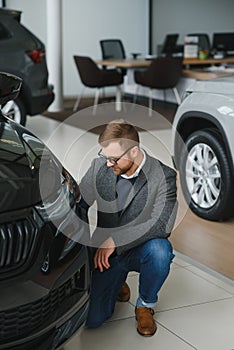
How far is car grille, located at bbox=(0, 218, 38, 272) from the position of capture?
77.3 inches

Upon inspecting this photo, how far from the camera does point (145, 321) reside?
2799mm

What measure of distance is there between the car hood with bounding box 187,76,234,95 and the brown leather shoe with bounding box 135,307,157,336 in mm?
1740

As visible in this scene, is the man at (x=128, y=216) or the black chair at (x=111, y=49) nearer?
the man at (x=128, y=216)

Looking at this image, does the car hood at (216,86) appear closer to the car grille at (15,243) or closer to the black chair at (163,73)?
the car grille at (15,243)

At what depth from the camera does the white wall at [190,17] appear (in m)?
13.9

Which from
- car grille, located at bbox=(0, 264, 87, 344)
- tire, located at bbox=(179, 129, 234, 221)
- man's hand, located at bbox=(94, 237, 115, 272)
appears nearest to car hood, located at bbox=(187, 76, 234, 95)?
tire, located at bbox=(179, 129, 234, 221)

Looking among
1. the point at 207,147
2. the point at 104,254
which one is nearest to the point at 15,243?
the point at 104,254

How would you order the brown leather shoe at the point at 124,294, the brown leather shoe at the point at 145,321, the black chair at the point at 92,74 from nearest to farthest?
1. the brown leather shoe at the point at 145,321
2. the brown leather shoe at the point at 124,294
3. the black chair at the point at 92,74

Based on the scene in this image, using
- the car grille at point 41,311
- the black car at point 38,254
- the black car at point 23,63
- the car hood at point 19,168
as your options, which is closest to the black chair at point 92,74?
the black car at point 23,63

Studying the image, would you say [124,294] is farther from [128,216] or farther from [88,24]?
[88,24]

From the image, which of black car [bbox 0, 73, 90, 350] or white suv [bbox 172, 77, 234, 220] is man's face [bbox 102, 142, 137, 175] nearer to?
black car [bbox 0, 73, 90, 350]

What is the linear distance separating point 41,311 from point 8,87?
96 centimetres

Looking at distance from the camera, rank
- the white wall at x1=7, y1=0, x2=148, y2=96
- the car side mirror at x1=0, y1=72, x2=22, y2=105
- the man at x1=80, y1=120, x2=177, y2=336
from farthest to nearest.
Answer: the white wall at x1=7, y1=0, x2=148, y2=96 < the man at x1=80, y1=120, x2=177, y2=336 < the car side mirror at x1=0, y1=72, x2=22, y2=105

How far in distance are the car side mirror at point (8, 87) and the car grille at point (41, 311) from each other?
2.53ft
